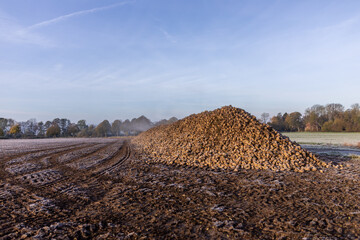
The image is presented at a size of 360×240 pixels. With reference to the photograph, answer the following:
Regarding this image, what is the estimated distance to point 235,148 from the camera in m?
11.7

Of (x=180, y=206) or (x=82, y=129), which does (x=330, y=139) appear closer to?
(x=180, y=206)

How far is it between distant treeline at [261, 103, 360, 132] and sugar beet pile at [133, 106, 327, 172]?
56.2 m

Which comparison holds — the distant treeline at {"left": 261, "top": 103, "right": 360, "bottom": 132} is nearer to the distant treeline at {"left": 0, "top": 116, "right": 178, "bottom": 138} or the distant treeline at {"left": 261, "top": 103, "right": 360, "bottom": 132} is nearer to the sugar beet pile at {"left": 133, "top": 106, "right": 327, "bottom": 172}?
the distant treeline at {"left": 0, "top": 116, "right": 178, "bottom": 138}

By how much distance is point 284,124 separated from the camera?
226 ft

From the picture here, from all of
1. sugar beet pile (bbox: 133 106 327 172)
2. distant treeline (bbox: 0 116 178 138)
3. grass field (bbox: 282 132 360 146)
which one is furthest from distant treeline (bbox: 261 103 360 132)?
sugar beet pile (bbox: 133 106 327 172)

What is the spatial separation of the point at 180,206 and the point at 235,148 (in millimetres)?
7249

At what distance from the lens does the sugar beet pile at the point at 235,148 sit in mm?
10141

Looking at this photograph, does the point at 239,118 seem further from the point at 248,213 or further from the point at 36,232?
the point at 36,232

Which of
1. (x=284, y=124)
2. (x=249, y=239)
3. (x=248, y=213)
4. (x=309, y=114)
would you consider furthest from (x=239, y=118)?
(x=309, y=114)

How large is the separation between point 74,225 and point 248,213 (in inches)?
145

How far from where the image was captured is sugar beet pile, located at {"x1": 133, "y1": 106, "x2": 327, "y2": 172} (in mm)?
10141

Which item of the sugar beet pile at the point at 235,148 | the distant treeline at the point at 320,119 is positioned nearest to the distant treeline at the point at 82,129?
the distant treeline at the point at 320,119

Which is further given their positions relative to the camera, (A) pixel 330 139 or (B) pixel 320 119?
(B) pixel 320 119

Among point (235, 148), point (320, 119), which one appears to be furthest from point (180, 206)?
point (320, 119)
